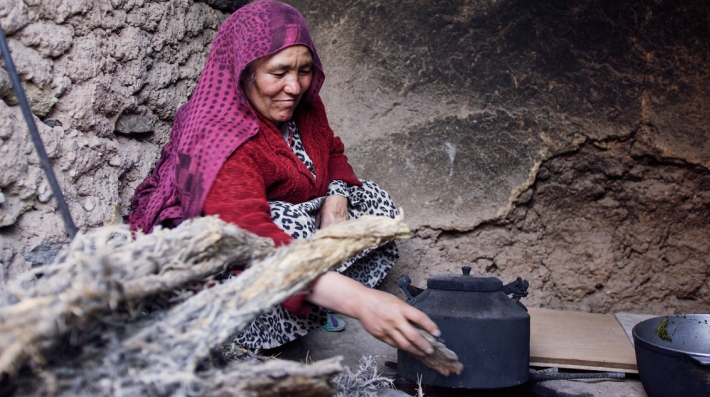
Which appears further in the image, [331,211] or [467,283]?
[331,211]

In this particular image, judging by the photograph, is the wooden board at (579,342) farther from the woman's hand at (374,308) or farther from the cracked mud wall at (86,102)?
the cracked mud wall at (86,102)

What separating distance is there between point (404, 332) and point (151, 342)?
549mm

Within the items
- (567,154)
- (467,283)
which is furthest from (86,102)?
(567,154)

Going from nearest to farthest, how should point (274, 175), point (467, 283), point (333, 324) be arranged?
point (467, 283) < point (274, 175) < point (333, 324)

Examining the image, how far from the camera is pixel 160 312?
1185 mm

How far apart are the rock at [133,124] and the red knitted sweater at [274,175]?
1.77 ft

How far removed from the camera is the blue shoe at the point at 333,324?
2521mm

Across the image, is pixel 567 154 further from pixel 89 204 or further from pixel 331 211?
pixel 89 204

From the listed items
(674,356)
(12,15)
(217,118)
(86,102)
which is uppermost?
(12,15)

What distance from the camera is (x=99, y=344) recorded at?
1.11m

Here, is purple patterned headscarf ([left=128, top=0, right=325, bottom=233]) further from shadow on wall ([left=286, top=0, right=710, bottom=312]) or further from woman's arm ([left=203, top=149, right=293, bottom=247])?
shadow on wall ([left=286, top=0, right=710, bottom=312])

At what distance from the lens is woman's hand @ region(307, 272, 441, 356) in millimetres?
1421

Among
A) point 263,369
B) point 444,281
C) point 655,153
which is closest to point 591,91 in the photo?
point 655,153

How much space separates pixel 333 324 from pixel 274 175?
2.60 feet
